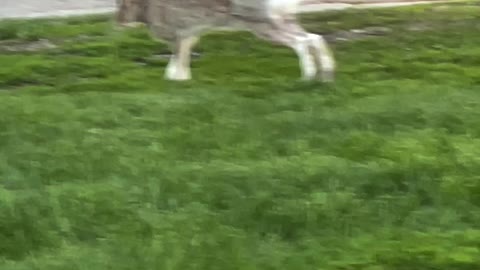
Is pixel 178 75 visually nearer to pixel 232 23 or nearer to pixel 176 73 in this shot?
pixel 176 73

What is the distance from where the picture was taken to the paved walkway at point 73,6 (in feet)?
31.7

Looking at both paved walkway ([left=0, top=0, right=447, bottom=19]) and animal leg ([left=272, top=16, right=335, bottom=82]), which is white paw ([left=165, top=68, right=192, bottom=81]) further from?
paved walkway ([left=0, top=0, right=447, bottom=19])

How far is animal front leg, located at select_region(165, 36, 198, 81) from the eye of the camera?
6734mm

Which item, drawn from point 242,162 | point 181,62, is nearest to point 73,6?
point 181,62

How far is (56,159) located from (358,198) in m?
1.46

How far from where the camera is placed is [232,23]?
21.4 ft

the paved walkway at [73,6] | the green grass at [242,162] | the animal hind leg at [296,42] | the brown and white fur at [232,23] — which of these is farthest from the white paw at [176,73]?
the paved walkway at [73,6]

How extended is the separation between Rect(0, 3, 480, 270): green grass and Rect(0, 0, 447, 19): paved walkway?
223cm

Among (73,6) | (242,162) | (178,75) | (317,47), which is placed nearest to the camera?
(242,162)

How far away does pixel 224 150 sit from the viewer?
16.6ft

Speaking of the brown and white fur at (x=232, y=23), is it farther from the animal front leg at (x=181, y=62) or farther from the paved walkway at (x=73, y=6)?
the paved walkway at (x=73, y=6)

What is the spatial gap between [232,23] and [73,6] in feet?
13.6

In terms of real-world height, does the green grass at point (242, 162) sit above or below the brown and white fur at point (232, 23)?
below

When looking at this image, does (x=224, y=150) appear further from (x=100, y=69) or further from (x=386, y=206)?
(x=100, y=69)
